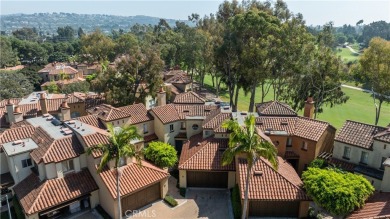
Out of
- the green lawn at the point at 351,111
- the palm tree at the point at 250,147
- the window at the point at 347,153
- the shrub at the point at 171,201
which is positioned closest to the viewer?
the palm tree at the point at 250,147

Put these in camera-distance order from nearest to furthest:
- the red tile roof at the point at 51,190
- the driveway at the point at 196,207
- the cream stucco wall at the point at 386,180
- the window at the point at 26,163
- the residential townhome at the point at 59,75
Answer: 1. the red tile roof at the point at 51,190
2. the cream stucco wall at the point at 386,180
3. the driveway at the point at 196,207
4. the window at the point at 26,163
5. the residential townhome at the point at 59,75

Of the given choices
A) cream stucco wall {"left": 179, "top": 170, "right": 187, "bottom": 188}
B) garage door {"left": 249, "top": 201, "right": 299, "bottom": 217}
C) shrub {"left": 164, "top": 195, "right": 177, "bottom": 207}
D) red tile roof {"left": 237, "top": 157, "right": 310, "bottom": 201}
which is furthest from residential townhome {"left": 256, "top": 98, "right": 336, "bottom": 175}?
shrub {"left": 164, "top": 195, "right": 177, "bottom": 207}

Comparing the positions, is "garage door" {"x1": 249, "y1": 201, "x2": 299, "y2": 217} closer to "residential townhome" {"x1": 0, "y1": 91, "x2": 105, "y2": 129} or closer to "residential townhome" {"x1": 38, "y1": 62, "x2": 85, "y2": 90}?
"residential townhome" {"x1": 0, "y1": 91, "x2": 105, "y2": 129}

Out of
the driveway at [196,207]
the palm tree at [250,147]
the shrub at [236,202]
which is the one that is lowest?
the driveway at [196,207]

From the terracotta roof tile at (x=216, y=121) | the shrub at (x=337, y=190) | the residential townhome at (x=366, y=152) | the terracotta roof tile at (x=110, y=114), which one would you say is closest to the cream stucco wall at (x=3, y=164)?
the terracotta roof tile at (x=110, y=114)

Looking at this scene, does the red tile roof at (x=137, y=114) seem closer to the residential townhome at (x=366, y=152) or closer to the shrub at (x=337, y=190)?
the shrub at (x=337, y=190)

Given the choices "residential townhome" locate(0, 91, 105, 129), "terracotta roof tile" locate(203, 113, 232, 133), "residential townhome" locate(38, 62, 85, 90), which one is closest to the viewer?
"terracotta roof tile" locate(203, 113, 232, 133)

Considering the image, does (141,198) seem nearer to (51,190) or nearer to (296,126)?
(51,190)

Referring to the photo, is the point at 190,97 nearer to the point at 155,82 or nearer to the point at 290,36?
the point at 155,82

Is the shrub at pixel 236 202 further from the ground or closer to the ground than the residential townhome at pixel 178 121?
closer to the ground
